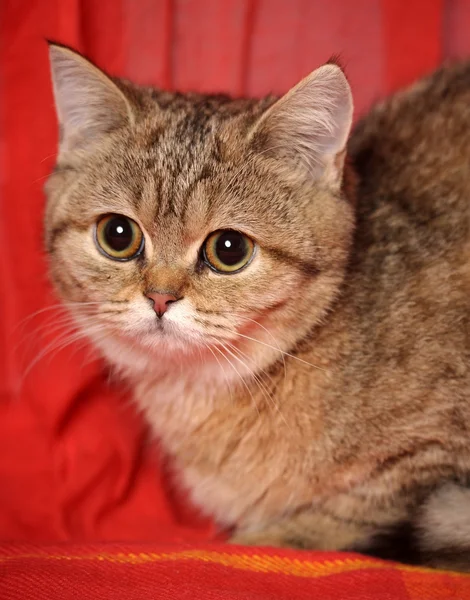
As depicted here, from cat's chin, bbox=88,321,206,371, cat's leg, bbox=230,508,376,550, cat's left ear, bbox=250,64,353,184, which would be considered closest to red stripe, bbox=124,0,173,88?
cat's left ear, bbox=250,64,353,184

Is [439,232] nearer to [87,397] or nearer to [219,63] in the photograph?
[219,63]

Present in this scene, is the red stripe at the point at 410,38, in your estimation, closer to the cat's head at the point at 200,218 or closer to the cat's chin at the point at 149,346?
the cat's head at the point at 200,218

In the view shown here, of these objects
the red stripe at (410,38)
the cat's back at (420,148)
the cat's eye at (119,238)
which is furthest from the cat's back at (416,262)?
the cat's eye at (119,238)

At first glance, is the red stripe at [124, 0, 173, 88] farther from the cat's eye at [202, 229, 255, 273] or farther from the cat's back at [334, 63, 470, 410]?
the cat's eye at [202, 229, 255, 273]

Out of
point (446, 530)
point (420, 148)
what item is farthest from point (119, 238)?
point (446, 530)

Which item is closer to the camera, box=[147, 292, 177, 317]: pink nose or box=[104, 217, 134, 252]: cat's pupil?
box=[147, 292, 177, 317]: pink nose

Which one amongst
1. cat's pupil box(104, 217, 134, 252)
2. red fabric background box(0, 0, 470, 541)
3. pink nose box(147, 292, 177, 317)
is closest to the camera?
pink nose box(147, 292, 177, 317)

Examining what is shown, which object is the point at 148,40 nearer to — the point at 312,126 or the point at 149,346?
the point at 312,126
